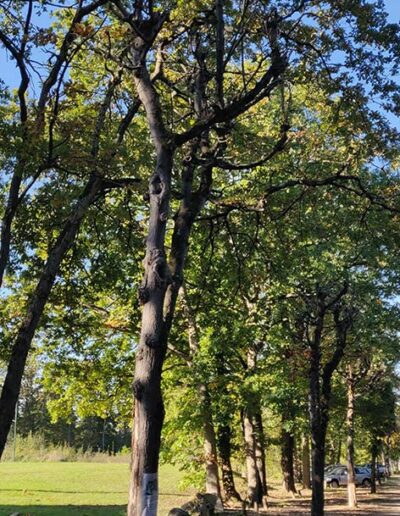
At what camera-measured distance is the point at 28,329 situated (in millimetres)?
9523

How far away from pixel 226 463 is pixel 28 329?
16760mm

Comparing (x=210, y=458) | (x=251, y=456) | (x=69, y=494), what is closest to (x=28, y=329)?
(x=210, y=458)

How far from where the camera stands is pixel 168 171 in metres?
8.16

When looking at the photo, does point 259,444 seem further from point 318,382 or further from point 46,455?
point 46,455

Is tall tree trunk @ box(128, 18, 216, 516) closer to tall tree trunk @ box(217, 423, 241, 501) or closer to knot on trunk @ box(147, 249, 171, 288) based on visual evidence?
knot on trunk @ box(147, 249, 171, 288)

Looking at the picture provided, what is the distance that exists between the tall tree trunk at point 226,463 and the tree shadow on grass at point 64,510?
453 centimetres

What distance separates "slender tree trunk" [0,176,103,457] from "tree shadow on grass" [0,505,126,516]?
32.3 ft

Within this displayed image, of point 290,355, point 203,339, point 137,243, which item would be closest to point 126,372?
point 203,339

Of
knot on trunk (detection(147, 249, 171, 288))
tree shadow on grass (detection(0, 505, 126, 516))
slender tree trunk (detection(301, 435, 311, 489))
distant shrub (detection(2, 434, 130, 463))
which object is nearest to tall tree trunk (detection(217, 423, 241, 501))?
tree shadow on grass (detection(0, 505, 126, 516))

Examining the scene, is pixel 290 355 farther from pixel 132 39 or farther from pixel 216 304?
pixel 132 39

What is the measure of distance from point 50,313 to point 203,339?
194 inches

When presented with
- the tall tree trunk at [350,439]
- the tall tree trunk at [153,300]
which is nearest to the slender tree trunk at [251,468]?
the tall tree trunk at [350,439]

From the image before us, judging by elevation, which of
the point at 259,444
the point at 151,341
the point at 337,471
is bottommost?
the point at 337,471

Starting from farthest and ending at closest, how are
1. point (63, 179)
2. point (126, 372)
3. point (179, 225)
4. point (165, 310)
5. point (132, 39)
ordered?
1. point (126, 372)
2. point (63, 179)
3. point (132, 39)
4. point (179, 225)
5. point (165, 310)
